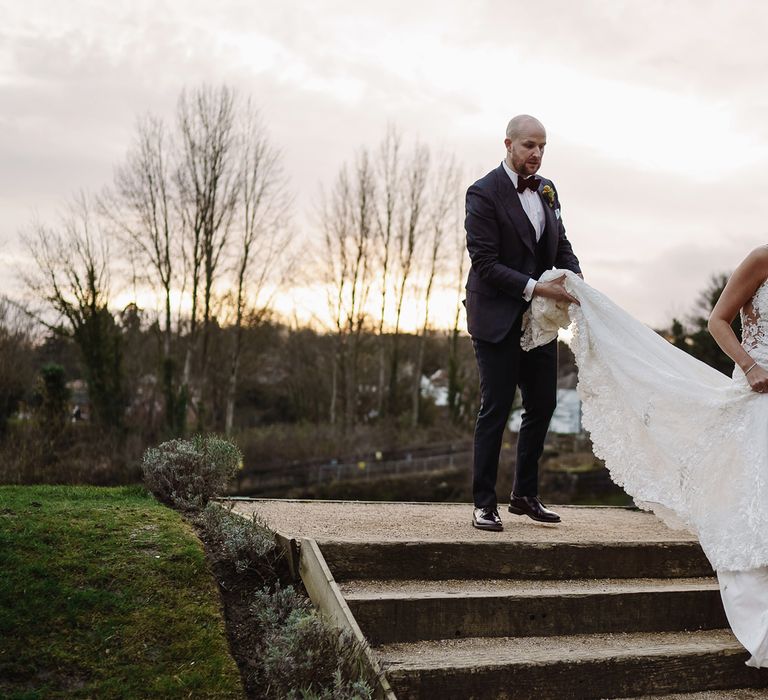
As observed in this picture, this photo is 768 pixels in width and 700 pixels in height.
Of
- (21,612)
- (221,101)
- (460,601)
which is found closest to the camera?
(21,612)

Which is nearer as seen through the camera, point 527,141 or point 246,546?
point 246,546

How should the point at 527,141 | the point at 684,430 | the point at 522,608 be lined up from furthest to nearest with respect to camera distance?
the point at 527,141
the point at 684,430
the point at 522,608

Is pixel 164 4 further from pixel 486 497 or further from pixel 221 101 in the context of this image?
pixel 221 101

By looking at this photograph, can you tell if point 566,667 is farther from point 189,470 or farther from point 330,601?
point 189,470

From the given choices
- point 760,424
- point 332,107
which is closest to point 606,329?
point 760,424

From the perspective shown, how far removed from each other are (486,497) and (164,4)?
7637 millimetres

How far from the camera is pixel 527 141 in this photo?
4.55 metres

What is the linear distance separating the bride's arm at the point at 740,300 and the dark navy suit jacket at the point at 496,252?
113cm

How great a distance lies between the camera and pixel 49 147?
1303 centimetres

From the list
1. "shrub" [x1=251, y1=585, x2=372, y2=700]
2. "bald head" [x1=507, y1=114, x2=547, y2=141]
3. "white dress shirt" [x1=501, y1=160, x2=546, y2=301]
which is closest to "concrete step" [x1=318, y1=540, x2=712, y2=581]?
"shrub" [x1=251, y1=585, x2=372, y2=700]

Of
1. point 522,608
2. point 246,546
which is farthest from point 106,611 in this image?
point 522,608

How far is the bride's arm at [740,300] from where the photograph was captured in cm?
378

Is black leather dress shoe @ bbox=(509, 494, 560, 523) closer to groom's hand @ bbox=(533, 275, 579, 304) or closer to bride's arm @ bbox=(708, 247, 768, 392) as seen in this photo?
groom's hand @ bbox=(533, 275, 579, 304)

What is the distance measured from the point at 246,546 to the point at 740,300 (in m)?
2.74
